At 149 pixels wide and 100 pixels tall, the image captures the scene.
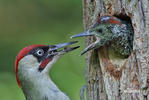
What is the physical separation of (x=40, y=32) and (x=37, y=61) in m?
2.56

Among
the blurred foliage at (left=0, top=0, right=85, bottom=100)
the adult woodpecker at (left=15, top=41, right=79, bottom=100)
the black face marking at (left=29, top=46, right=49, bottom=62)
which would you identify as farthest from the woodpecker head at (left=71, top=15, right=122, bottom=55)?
the blurred foliage at (left=0, top=0, right=85, bottom=100)

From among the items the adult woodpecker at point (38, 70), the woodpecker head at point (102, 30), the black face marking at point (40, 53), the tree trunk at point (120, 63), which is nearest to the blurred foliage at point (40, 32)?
the adult woodpecker at point (38, 70)

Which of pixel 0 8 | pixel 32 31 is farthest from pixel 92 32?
pixel 0 8

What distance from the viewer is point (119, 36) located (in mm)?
4094

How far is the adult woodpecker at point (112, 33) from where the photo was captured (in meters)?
4.05

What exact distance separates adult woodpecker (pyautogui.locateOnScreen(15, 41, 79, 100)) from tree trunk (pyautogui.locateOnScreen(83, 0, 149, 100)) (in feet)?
2.21

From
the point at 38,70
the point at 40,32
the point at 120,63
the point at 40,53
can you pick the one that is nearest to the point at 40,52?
the point at 40,53

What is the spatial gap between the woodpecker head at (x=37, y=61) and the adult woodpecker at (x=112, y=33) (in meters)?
0.85

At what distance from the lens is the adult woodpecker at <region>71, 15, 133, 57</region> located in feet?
13.3

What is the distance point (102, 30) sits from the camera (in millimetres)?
4066

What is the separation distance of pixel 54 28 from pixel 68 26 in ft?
1.01

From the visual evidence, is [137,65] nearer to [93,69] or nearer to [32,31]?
[93,69]

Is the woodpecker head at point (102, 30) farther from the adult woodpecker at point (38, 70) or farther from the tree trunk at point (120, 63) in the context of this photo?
the adult woodpecker at point (38, 70)

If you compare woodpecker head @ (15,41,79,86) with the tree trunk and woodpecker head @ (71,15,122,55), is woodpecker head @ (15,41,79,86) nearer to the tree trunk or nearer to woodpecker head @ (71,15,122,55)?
the tree trunk
